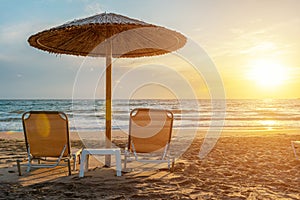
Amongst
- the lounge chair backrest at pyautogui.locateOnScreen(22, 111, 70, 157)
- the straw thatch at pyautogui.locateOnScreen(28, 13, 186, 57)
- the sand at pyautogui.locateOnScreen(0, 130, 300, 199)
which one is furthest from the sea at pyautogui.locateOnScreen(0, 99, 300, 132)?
the lounge chair backrest at pyautogui.locateOnScreen(22, 111, 70, 157)

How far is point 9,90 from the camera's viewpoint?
37.7 meters

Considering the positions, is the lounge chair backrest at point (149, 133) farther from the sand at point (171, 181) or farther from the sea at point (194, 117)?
the sea at point (194, 117)

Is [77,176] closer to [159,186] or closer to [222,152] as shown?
[159,186]

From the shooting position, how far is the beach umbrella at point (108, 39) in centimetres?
425

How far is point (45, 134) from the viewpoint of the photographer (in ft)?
15.3

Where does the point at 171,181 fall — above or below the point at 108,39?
below

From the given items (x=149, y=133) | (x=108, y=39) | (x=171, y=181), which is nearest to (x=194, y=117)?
(x=149, y=133)

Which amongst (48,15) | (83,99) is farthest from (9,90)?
(48,15)

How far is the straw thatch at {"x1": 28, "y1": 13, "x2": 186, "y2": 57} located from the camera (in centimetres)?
423

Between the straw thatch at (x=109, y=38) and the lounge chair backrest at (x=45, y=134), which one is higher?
the straw thatch at (x=109, y=38)

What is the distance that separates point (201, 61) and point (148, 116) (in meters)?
4.43

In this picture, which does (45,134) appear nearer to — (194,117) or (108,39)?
(108,39)

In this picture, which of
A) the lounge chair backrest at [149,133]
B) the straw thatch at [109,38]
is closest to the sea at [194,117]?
the straw thatch at [109,38]

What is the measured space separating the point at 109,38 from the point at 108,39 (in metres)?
0.03
